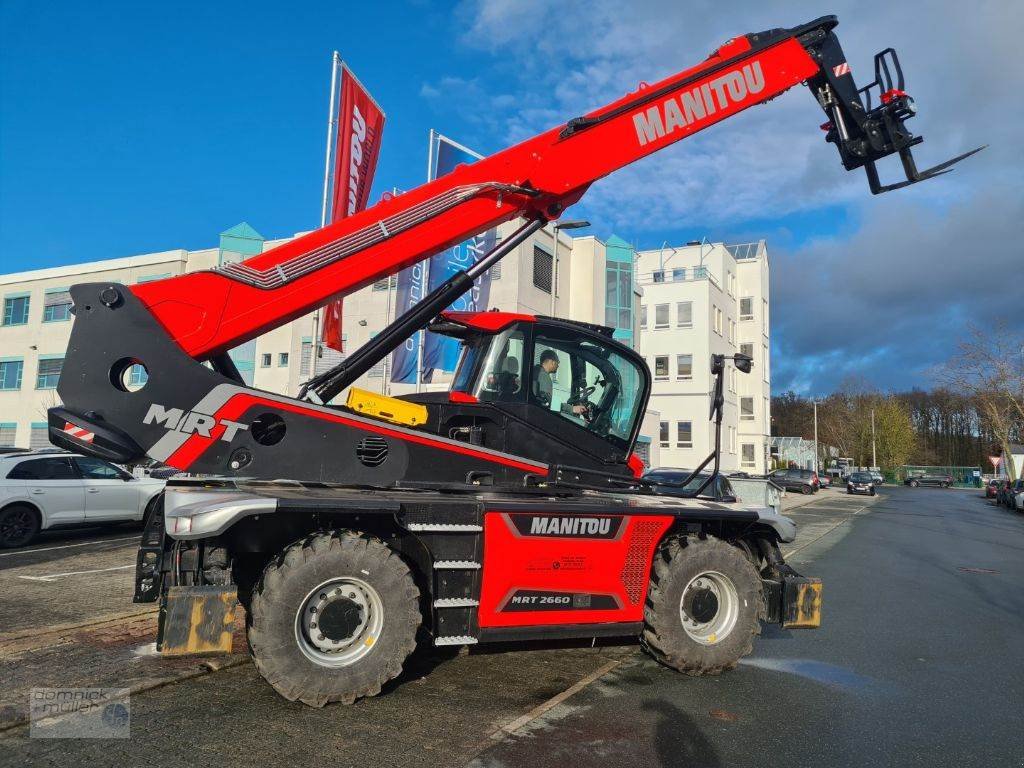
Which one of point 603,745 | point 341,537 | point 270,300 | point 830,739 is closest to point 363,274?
point 270,300

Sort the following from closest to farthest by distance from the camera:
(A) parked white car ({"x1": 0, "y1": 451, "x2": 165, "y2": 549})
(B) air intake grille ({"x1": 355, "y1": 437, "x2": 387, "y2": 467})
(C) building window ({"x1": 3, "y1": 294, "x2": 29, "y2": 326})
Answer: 1. (B) air intake grille ({"x1": 355, "y1": 437, "x2": 387, "y2": 467})
2. (A) parked white car ({"x1": 0, "y1": 451, "x2": 165, "y2": 549})
3. (C) building window ({"x1": 3, "y1": 294, "x2": 29, "y2": 326})

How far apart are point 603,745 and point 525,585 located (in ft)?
4.11

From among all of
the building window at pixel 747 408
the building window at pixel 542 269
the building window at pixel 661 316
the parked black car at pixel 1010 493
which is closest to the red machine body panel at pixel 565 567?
the building window at pixel 542 269

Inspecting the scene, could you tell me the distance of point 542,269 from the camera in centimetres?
3070

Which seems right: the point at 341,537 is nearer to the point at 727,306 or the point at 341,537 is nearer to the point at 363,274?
the point at 363,274

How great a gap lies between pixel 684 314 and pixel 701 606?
44.8 meters

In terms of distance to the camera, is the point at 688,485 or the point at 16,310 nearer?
the point at 688,485

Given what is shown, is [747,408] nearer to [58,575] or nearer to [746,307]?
[746,307]

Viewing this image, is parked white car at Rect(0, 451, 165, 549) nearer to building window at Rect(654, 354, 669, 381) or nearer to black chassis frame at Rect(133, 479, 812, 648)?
black chassis frame at Rect(133, 479, 812, 648)

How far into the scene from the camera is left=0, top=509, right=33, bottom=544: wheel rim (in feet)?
37.0

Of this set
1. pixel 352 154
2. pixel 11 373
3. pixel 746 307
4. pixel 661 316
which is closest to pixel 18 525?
pixel 352 154

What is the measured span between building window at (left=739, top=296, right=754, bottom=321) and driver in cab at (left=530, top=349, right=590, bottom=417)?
5794cm

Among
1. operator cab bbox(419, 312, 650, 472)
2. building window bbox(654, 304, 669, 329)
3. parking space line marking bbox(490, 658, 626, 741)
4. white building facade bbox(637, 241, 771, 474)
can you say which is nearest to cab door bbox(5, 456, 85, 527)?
operator cab bbox(419, 312, 650, 472)

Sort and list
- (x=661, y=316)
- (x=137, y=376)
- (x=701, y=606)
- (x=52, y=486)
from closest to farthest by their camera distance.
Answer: (x=137, y=376) → (x=701, y=606) → (x=52, y=486) → (x=661, y=316)
